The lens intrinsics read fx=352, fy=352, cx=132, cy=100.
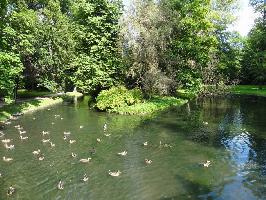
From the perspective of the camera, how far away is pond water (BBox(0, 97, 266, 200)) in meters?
21.1

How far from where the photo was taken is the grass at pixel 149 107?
47.1 meters

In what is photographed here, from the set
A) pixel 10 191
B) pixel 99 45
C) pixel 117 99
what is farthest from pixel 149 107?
pixel 10 191

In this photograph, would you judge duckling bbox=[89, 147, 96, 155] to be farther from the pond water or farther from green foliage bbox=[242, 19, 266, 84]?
green foliage bbox=[242, 19, 266, 84]

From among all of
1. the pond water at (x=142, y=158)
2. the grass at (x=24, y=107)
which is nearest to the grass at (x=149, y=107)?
the pond water at (x=142, y=158)

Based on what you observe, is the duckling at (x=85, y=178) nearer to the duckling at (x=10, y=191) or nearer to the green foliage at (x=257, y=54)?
the duckling at (x=10, y=191)

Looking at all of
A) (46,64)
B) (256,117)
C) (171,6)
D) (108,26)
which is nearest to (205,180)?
(256,117)

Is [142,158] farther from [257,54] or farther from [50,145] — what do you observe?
[257,54]

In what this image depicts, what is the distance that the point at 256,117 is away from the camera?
4509 centimetres

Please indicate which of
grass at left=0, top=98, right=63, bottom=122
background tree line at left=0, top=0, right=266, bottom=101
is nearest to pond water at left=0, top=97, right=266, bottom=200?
grass at left=0, top=98, right=63, bottom=122

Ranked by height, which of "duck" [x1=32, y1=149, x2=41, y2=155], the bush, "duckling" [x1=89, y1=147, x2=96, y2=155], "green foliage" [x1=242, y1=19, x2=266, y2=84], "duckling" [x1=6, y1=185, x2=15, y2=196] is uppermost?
"green foliage" [x1=242, y1=19, x2=266, y2=84]

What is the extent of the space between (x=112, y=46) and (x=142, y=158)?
31.6 m

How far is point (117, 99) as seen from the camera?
4847cm

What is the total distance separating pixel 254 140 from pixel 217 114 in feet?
49.3

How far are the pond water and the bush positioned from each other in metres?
3.74
